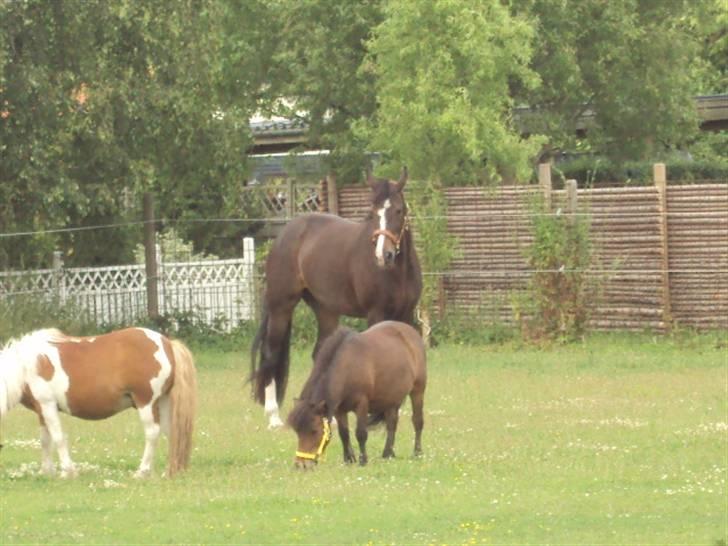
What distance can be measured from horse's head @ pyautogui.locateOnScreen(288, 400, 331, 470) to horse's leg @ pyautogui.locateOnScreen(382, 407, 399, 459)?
0.87 meters

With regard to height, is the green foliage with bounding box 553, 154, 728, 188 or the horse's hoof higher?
the green foliage with bounding box 553, 154, 728, 188

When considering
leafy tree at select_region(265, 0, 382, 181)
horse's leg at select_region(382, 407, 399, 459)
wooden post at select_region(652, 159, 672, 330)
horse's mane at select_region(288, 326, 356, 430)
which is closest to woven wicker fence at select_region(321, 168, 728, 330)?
wooden post at select_region(652, 159, 672, 330)

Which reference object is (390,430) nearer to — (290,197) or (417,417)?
(417,417)

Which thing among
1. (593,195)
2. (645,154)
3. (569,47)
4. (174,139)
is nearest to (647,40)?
(569,47)

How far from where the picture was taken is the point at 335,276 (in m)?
Answer: 17.2

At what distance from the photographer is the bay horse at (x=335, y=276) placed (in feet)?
52.7

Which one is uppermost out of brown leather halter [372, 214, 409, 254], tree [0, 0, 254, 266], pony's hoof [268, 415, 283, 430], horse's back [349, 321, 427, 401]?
tree [0, 0, 254, 266]

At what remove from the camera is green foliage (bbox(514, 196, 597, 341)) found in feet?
81.7

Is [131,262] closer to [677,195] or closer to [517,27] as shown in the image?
[517,27]

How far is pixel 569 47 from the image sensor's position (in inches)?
1235

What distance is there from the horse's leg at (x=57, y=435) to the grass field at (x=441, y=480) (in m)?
0.13

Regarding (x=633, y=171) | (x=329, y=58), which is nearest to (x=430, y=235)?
(x=329, y=58)

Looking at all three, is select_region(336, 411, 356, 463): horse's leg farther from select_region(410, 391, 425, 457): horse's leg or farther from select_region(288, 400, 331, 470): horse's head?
select_region(410, 391, 425, 457): horse's leg

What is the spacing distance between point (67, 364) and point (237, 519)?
2.72m
